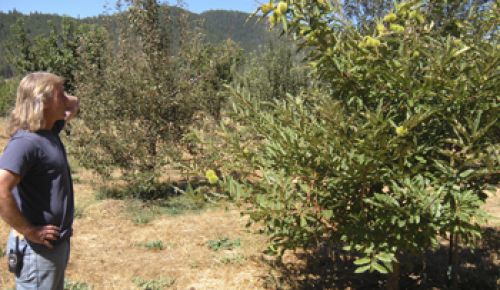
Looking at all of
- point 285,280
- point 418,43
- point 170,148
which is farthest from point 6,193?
point 170,148

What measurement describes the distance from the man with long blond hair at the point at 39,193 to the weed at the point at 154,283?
198cm

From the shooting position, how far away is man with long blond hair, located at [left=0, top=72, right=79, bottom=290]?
2542mm

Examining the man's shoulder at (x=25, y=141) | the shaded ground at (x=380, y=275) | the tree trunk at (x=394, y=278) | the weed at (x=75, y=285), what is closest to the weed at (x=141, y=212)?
the weed at (x=75, y=285)

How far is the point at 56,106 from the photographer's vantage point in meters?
2.75

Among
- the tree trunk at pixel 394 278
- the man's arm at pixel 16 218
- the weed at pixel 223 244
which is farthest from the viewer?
the weed at pixel 223 244

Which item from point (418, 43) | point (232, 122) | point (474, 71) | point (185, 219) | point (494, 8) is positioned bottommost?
point (185, 219)

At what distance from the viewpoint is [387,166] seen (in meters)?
2.83

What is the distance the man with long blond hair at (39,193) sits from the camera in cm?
254

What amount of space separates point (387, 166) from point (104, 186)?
776 cm

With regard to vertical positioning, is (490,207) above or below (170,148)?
below

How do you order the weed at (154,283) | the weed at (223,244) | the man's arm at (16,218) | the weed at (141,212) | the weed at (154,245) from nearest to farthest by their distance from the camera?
the man's arm at (16,218) → the weed at (154,283) → the weed at (223,244) → the weed at (154,245) → the weed at (141,212)

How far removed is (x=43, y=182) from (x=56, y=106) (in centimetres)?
47

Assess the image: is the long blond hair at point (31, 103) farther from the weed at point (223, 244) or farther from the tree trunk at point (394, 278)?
the weed at point (223, 244)

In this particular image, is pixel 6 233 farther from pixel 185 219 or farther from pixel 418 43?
pixel 418 43
